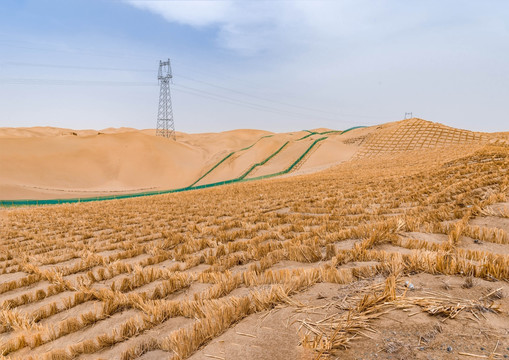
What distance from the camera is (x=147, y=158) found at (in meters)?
48.0

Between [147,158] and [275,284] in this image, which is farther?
[147,158]

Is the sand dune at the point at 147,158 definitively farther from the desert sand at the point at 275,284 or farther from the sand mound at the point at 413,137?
the desert sand at the point at 275,284

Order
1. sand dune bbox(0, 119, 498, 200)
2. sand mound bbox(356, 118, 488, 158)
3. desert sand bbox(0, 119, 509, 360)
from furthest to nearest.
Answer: sand dune bbox(0, 119, 498, 200)
sand mound bbox(356, 118, 488, 158)
desert sand bbox(0, 119, 509, 360)

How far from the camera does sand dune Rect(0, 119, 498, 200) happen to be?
3397 cm

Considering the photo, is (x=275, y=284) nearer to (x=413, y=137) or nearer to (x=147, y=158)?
(x=413, y=137)

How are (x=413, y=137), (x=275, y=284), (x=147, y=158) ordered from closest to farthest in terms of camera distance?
(x=275, y=284) < (x=413, y=137) < (x=147, y=158)

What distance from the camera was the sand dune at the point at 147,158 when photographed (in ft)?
111

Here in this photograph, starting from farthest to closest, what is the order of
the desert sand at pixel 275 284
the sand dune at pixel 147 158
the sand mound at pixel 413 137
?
1. the sand dune at pixel 147 158
2. the sand mound at pixel 413 137
3. the desert sand at pixel 275 284

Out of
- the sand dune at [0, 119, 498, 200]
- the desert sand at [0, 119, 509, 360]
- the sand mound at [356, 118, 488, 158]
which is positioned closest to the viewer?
the desert sand at [0, 119, 509, 360]

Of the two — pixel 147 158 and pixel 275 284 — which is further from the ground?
pixel 147 158

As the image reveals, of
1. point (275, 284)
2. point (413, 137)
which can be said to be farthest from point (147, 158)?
point (275, 284)

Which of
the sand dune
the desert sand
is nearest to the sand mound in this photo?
the sand dune

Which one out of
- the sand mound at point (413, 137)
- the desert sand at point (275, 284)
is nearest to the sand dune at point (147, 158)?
the sand mound at point (413, 137)

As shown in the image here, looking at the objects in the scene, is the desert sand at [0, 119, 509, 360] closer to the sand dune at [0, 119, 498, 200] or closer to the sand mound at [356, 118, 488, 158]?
the sand dune at [0, 119, 498, 200]
